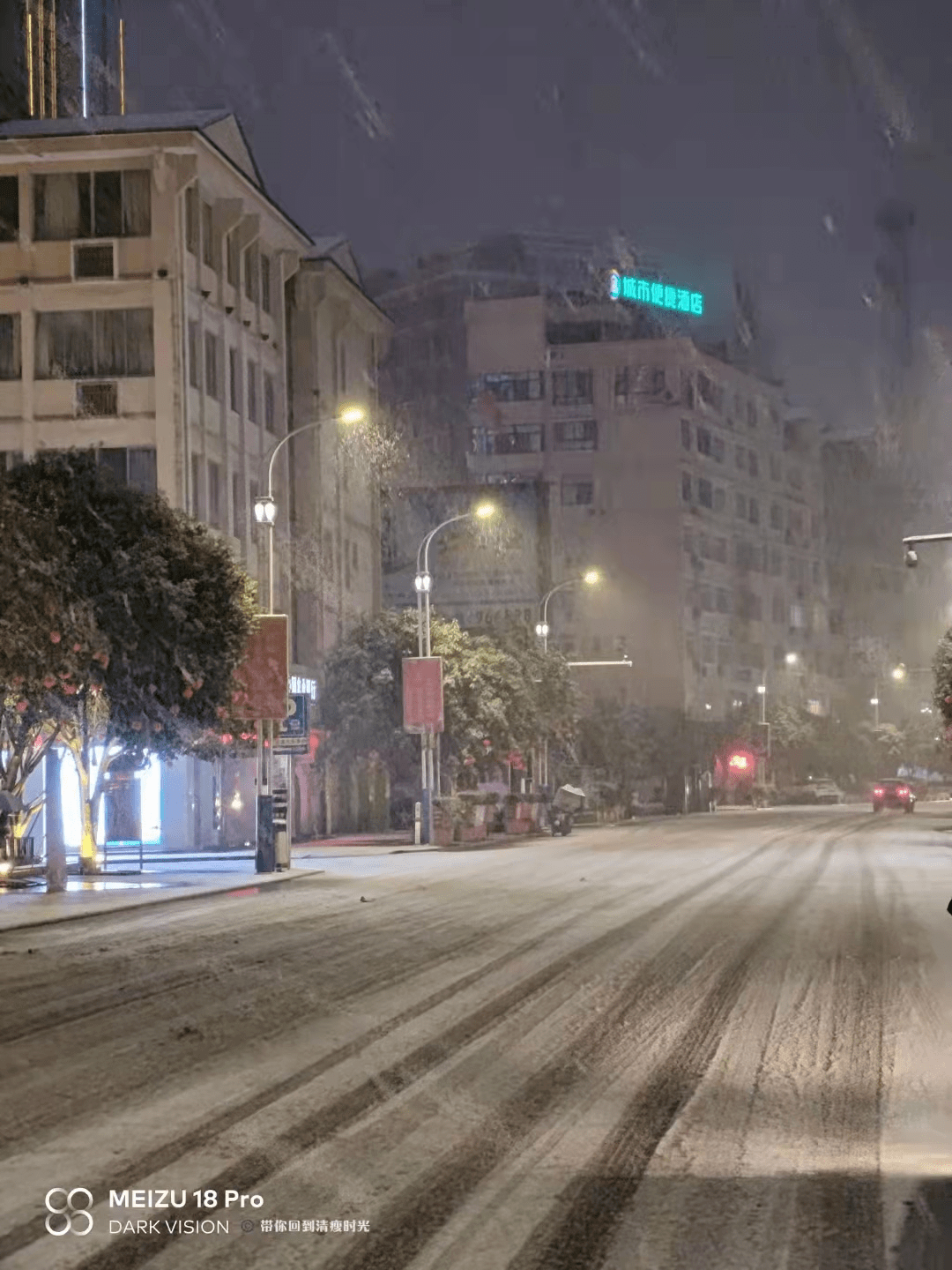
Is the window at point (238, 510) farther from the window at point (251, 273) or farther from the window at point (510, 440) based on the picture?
the window at point (510, 440)

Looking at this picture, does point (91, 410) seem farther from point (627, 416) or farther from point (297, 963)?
point (627, 416)

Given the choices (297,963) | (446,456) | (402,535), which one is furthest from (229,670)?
(446,456)

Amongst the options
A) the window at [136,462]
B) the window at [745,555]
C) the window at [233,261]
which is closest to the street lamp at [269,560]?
the window at [136,462]

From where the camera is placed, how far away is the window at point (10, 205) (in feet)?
177

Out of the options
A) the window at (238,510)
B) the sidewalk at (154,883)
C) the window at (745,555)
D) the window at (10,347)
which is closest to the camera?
the sidewalk at (154,883)

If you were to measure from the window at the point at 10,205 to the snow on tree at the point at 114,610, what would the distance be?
75.4 ft

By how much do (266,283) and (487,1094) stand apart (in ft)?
180

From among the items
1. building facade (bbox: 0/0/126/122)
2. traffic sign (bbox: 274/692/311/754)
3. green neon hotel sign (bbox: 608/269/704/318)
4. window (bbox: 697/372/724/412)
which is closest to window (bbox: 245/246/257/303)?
building facade (bbox: 0/0/126/122)

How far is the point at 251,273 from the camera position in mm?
60844

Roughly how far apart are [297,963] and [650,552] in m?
104

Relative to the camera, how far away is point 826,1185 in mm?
8125

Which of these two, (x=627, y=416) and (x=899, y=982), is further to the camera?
(x=627, y=416)

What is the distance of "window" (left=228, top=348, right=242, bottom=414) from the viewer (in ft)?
191

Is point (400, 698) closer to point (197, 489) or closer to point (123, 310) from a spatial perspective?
point (197, 489)
